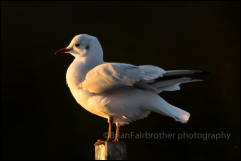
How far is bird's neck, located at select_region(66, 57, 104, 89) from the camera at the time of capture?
250cm

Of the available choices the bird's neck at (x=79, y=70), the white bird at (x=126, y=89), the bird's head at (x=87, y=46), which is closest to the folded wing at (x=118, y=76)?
the white bird at (x=126, y=89)

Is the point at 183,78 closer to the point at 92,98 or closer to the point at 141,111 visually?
the point at 141,111

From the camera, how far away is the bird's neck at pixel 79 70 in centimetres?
250

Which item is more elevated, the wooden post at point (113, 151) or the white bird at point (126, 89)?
the white bird at point (126, 89)

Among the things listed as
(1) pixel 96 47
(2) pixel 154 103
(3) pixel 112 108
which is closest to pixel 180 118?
(2) pixel 154 103

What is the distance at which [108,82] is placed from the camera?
7.43 ft

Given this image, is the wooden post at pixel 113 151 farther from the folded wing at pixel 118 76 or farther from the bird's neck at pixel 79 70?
the bird's neck at pixel 79 70

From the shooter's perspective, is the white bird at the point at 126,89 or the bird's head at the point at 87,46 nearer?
the white bird at the point at 126,89

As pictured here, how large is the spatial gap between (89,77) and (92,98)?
0.11 meters

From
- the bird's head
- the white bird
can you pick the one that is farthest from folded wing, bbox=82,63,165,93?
the bird's head

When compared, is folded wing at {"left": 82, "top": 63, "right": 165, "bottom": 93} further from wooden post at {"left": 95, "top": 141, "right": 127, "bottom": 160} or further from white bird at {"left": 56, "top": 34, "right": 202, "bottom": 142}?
wooden post at {"left": 95, "top": 141, "right": 127, "bottom": 160}

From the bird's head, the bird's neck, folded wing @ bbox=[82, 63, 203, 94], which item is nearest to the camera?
folded wing @ bbox=[82, 63, 203, 94]

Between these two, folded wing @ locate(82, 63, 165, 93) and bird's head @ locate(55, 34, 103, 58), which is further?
bird's head @ locate(55, 34, 103, 58)

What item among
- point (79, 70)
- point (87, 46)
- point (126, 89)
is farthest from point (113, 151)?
point (87, 46)
